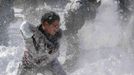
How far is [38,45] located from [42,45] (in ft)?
0.19

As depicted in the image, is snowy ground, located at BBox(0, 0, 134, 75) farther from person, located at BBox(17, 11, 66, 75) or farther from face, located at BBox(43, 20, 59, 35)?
face, located at BBox(43, 20, 59, 35)

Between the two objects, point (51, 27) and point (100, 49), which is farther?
point (100, 49)

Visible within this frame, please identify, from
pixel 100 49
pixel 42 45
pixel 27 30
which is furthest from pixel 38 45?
pixel 100 49

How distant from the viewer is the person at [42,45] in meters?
4.56

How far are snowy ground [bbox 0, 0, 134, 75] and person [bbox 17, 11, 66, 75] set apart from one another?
224cm

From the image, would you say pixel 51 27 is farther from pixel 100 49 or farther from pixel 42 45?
pixel 100 49

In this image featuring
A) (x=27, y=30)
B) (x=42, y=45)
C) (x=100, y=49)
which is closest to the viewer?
(x=27, y=30)

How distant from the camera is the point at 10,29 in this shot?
10477mm

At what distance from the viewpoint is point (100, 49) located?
28.1 ft

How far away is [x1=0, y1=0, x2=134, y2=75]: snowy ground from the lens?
7.52m

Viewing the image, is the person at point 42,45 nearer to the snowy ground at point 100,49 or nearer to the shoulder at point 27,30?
the shoulder at point 27,30

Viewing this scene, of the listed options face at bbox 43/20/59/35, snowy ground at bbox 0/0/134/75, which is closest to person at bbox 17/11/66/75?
face at bbox 43/20/59/35

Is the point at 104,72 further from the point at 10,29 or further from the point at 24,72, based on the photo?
the point at 10,29

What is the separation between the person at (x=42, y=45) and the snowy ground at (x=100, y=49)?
7.35ft
